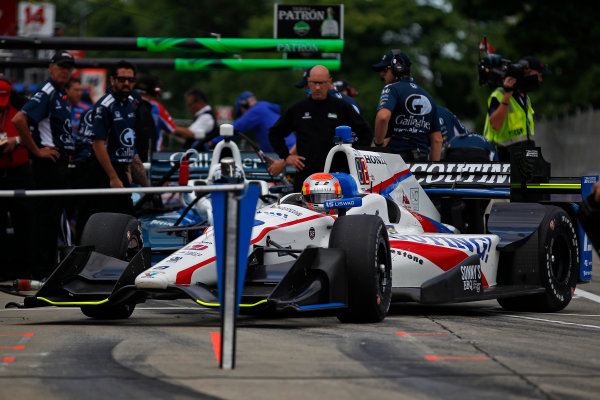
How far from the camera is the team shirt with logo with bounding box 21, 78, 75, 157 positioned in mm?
11031

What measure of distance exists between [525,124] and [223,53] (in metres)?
5.68

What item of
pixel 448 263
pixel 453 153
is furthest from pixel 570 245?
pixel 453 153

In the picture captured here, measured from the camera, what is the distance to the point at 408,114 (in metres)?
10.9

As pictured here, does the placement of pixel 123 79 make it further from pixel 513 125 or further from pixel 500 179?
pixel 513 125

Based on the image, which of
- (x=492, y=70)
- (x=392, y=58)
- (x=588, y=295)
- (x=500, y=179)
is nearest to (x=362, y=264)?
(x=500, y=179)

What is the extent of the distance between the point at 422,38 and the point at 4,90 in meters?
46.6

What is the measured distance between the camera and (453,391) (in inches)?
208

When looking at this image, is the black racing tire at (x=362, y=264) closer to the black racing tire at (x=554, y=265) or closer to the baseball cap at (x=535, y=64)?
the black racing tire at (x=554, y=265)

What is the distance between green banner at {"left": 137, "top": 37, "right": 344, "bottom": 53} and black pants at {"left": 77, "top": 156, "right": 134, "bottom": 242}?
4.92 m

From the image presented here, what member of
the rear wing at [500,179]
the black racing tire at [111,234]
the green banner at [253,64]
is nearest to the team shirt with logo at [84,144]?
the black racing tire at [111,234]

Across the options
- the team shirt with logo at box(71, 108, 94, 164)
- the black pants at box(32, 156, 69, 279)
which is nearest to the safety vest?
the team shirt with logo at box(71, 108, 94, 164)

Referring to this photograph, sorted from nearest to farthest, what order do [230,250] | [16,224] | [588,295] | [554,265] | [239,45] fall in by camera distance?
1. [230,250]
2. [554,265]
3. [588,295]
4. [16,224]
5. [239,45]

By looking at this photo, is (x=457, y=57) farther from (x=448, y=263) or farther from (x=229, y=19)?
(x=448, y=263)

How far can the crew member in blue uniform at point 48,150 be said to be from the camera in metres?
11.0
